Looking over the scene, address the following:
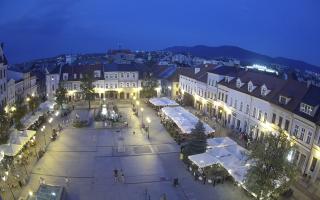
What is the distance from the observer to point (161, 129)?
4547cm

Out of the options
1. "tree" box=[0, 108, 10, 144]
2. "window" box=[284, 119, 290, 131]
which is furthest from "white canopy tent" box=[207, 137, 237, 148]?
"tree" box=[0, 108, 10, 144]

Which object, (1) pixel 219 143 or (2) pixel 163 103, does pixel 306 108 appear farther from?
(2) pixel 163 103

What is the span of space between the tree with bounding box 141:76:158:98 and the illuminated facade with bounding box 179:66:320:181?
8.97 meters

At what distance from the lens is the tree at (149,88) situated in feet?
214

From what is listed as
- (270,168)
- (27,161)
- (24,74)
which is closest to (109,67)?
(24,74)

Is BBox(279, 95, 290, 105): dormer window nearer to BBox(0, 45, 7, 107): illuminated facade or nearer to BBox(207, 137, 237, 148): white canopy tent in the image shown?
BBox(207, 137, 237, 148): white canopy tent

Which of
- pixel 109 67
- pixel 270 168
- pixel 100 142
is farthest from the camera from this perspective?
pixel 109 67

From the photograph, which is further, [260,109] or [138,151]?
[260,109]

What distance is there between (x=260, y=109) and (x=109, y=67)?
1585 inches

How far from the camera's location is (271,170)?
22.3 meters

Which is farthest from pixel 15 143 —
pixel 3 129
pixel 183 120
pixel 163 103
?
pixel 163 103

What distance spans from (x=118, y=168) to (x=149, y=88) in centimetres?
3545

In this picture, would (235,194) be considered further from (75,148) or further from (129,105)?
(129,105)

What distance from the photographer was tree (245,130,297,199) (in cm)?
2162
